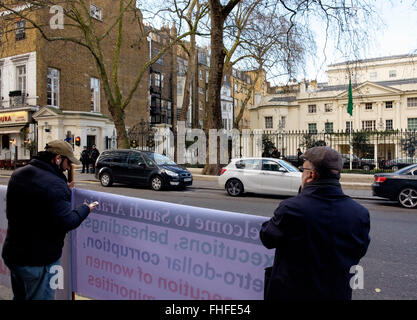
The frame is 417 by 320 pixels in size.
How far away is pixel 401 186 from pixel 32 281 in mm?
11008

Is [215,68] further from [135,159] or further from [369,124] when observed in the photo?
[369,124]

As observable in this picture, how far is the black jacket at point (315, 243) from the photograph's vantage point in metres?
1.83

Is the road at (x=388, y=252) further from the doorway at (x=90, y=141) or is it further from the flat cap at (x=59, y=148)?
the doorway at (x=90, y=141)

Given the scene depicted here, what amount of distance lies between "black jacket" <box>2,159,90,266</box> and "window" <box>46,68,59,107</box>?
1165 inches

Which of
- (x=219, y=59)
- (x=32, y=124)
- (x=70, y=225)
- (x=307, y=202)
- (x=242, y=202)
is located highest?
(x=219, y=59)

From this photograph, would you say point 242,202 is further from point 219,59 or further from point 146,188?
point 219,59

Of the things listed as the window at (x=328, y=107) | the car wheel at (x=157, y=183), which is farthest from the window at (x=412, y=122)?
the car wheel at (x=157, y=183)

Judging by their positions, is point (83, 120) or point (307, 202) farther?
point (83, 120)

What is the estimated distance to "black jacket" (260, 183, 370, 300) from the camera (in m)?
1.83

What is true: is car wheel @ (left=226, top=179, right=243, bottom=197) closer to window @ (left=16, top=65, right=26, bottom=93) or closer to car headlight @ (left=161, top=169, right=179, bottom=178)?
car headlight @ (left=161, top=169, right=179, bottom=178)

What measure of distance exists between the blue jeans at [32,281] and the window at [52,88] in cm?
2957

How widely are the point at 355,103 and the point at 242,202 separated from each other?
1661 inches

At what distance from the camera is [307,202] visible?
1.86 m
